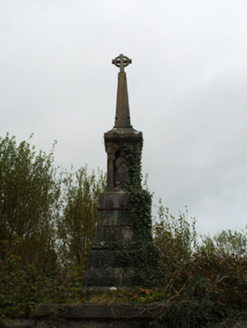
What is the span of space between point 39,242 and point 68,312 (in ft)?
32.7

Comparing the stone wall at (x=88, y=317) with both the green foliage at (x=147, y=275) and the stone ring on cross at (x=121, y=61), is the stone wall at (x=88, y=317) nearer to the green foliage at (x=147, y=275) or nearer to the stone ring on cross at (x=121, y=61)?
the green foliage at (x=147, y=275)

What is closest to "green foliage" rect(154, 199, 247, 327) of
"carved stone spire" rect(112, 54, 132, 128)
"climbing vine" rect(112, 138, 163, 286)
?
"climbing vine" rect(112, 138, 163, 286)

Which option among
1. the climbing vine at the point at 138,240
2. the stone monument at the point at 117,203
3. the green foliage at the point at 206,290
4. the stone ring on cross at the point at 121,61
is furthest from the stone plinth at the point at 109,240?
the stone ring on cross at the point at 121,61

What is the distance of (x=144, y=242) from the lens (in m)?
7.41

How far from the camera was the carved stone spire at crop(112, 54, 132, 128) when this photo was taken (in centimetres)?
922

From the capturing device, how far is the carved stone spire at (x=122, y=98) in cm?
922

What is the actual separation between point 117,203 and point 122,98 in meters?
3.29

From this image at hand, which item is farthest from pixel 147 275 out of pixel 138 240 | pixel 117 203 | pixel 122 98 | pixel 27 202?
pixel 27 202

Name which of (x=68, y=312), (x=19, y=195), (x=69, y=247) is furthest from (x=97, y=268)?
(x=69, y=247)

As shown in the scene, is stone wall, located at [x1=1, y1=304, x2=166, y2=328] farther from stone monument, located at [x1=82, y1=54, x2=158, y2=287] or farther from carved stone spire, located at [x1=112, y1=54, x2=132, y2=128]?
carved stone spire, located at [x1=112, y1=54, x2=132, y2=128]

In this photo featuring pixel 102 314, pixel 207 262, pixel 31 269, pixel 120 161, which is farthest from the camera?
pixel 120 161

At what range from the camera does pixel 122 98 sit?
952cm

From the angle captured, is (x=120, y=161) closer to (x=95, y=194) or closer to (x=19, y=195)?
(x=19, y=195)

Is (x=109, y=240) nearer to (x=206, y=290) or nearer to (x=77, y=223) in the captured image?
(x=206, y=290)
